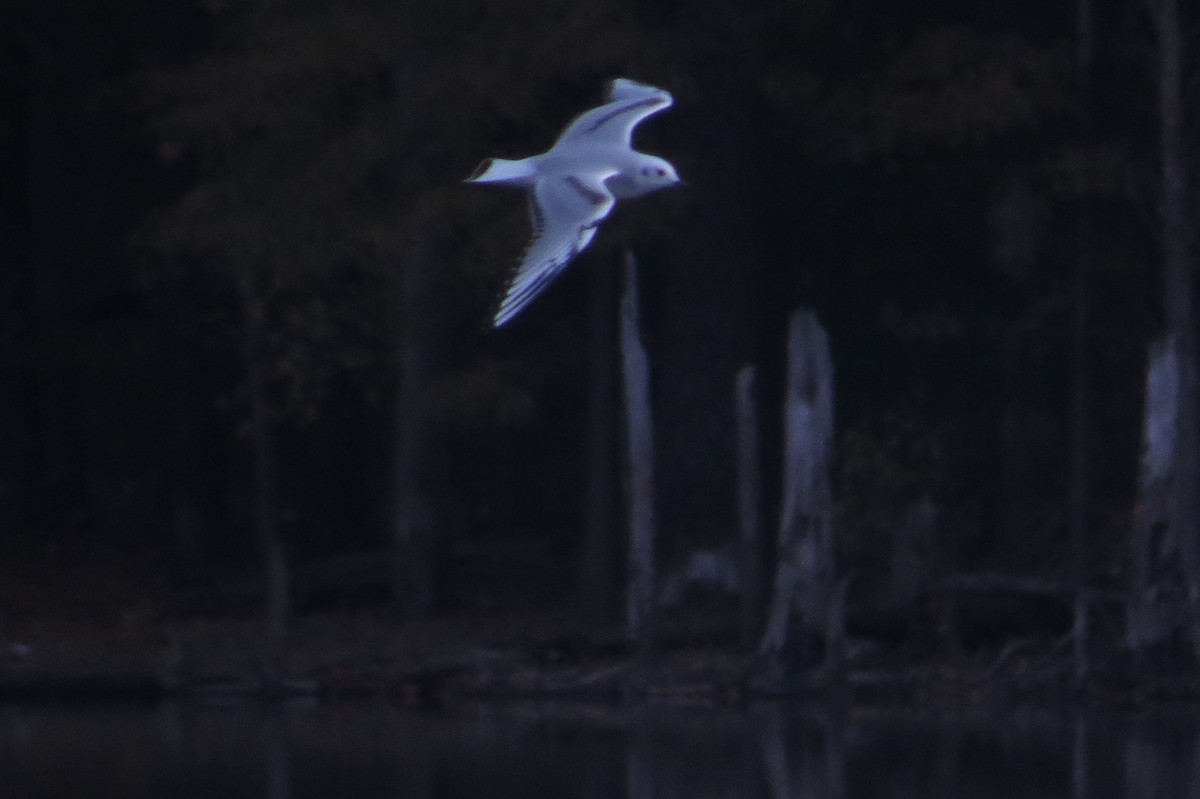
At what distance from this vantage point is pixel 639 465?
49.9 feet

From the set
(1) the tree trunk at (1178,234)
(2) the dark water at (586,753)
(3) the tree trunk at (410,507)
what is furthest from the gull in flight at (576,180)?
(3) the tree trunk at (410,507)

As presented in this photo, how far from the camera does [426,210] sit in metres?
15.5

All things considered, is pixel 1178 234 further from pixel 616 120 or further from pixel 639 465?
pixel 616 120

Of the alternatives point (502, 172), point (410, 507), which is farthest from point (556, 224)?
point (410, 507)

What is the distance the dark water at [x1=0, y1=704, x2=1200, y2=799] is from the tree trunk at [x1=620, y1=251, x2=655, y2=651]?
81 centimetres

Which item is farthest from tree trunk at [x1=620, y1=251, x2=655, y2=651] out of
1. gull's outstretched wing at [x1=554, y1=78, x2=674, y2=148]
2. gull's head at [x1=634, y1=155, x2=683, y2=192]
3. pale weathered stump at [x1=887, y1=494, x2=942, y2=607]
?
gull's head at [x1=634, y1=155, x2=683, y2=192]

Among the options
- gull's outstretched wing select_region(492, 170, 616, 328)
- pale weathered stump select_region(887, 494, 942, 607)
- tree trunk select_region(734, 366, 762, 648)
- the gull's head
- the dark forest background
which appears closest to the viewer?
gull's outstretched wing select_region(492, 170, 616, 328)

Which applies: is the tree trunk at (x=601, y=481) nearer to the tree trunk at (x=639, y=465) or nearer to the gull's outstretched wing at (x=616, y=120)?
the tree trunk at (x=639, y=465)

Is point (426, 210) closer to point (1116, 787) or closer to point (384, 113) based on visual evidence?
point (384, 113)

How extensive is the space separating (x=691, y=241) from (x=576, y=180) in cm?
722

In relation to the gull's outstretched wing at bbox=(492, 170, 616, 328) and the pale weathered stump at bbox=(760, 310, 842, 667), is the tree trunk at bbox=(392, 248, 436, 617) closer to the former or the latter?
the pale weathered stump at bbox=(760, 310, 842, 667)

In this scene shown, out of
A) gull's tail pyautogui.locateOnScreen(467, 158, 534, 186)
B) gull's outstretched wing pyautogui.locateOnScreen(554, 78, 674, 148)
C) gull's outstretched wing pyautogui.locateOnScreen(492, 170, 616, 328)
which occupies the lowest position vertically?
gull's outstretched wing pyautogui.locateOnScreen(492, 170, 616, 328)

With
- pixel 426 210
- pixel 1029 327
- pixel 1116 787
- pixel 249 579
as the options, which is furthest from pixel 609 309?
pixel 1116 787

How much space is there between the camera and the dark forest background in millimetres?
15781
